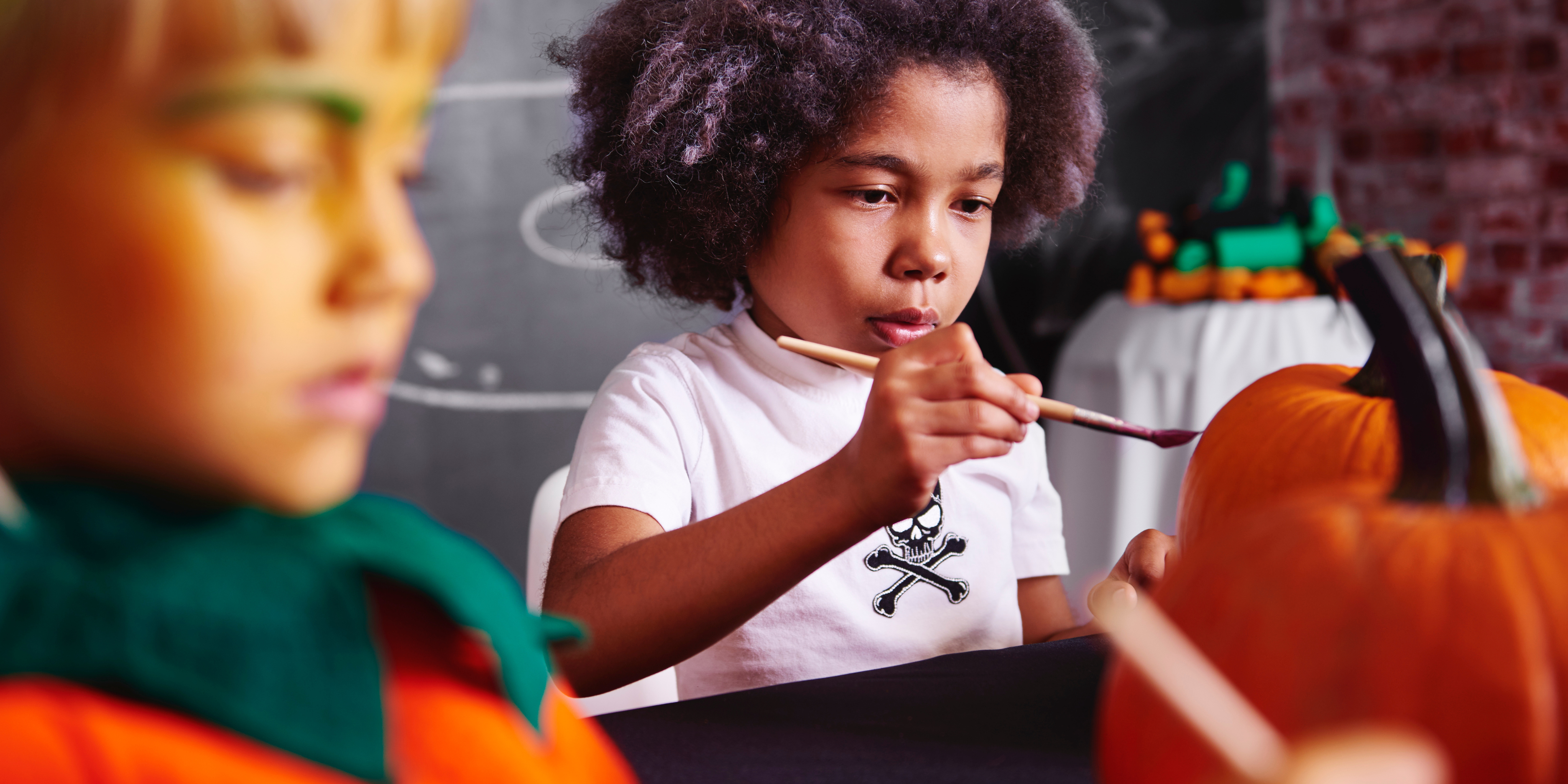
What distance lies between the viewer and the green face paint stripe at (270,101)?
23 cm

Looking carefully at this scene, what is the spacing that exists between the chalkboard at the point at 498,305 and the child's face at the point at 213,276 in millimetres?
1579

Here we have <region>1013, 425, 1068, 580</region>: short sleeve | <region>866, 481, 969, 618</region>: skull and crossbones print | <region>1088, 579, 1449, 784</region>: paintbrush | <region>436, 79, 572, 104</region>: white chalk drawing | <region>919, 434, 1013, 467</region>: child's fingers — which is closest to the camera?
<region>1088, 579, 1449, 784</region>: paintbrush

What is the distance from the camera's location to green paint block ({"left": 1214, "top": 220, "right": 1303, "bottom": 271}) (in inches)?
74.0

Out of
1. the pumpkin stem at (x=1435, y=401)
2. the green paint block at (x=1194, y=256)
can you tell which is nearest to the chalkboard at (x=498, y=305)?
the green paint block at (x=1194, y=256)

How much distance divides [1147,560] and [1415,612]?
16.8 inches

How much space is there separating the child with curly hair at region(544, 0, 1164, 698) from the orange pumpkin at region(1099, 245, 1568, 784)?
376 mm

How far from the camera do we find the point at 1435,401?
352 mm

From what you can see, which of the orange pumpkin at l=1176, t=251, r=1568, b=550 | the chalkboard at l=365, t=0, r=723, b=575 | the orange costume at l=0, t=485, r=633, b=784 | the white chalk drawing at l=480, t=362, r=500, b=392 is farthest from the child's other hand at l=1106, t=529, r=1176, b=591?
the white chalk drawing at l=480, t=362, r=500, b=392

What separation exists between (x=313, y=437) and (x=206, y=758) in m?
0.07

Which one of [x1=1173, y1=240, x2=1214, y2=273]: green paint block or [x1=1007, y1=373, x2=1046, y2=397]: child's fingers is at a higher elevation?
[x1=1007, y1=373, x2=1046, y2=397]: child's fingers

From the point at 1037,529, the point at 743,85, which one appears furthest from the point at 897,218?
the point at 1037,529

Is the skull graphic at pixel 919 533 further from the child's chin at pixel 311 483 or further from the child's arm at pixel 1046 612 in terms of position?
the child's chin at pixel 311 483

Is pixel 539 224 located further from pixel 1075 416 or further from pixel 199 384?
pixel 199 384

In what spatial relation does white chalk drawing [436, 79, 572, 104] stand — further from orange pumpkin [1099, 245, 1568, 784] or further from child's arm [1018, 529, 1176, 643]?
orange pumpkin [1099, 245, 1568, 784]
